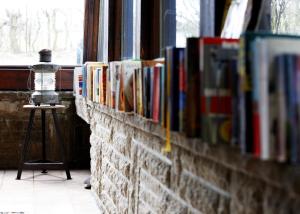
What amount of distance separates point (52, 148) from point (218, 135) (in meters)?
5.85

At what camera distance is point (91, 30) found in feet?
23.2

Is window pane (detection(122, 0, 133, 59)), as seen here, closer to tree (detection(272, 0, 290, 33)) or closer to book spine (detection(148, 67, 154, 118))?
book spine (detection(148, 67, 154, 118))

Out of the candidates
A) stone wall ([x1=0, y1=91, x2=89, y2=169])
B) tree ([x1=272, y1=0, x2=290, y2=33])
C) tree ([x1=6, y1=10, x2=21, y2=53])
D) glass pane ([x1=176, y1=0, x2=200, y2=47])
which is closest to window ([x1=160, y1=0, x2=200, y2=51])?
glass pane ([x1=176, y1=0, x2=200, y2=47])

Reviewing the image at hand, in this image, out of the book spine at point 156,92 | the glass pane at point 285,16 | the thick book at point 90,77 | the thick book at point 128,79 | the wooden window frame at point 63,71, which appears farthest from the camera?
the wooden window frame at point 63,71

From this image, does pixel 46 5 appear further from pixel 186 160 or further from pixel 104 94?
pixel 186 160

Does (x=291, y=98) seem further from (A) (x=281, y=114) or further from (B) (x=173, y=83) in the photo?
(B) (x=173, y=83)

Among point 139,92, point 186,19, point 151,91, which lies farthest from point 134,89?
point 186,19

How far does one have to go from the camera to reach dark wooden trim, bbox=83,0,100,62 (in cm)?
689

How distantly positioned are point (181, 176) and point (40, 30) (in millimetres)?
5776

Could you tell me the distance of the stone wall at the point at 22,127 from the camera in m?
7.12

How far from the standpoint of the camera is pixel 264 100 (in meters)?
1.28

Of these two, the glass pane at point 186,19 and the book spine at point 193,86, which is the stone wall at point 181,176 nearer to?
the book spine at point 193,86

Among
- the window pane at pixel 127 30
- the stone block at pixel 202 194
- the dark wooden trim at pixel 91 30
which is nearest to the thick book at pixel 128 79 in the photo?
the stone block at pixel 202 194

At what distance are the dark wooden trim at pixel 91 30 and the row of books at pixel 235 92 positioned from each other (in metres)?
4.55
